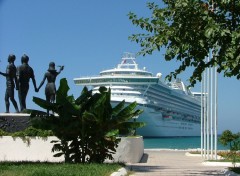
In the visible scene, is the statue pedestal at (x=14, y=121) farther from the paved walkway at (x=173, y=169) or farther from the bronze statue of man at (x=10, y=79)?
the paved walkway at (x=173, y=169)

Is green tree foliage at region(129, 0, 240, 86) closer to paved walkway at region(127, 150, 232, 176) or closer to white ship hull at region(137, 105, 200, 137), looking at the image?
paved walkway at region(127, 150, 232, 176)

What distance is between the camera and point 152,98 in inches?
2418

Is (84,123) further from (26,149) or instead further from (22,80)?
(22,80)

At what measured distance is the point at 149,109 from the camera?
60875 mm

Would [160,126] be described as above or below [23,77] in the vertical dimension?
below

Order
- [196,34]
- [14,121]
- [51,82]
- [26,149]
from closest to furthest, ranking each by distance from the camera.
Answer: [196,34]
[26,149]
[14,121]
[51,82]

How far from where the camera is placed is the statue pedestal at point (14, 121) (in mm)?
16344

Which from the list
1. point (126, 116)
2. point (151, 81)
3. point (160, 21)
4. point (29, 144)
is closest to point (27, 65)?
point (29, 144)

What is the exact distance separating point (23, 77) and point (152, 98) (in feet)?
148

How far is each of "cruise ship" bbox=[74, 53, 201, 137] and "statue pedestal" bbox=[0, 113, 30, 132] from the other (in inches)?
1453

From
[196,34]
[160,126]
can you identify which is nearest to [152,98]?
[160,126]

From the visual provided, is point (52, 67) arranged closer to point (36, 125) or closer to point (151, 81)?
point (36, 125)

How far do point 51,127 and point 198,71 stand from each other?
197 inches

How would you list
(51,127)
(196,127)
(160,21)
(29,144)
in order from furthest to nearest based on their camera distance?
(196,127)
(29,144)
(51,127)
(160,21)
